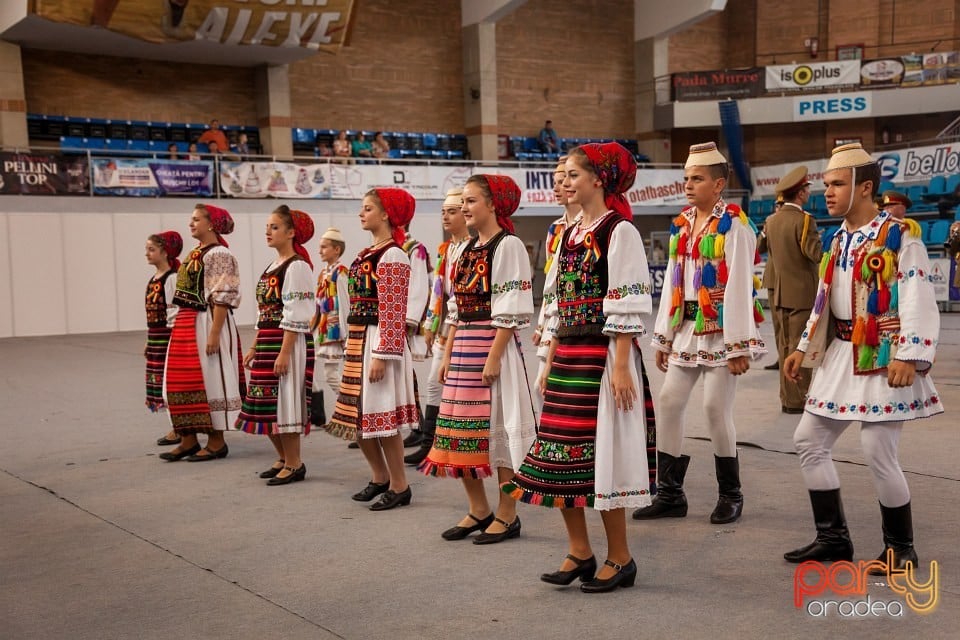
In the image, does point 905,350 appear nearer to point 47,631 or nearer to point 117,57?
point 47,631

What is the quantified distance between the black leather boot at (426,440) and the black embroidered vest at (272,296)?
46.9 inches

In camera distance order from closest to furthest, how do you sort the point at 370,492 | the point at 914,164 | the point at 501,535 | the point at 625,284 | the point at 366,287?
the point at 625,284 < the point at 501,535 < the point at 366,287 < the point at 370,492 < the point at 914,164

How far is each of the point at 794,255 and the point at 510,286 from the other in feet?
12.7

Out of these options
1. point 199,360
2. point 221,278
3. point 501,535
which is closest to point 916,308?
point 501,535

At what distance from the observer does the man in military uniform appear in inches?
286

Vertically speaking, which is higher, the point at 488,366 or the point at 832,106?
the point at 832,106

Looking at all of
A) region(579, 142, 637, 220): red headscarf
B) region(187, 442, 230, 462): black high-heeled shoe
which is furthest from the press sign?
region(579, 142, 637, 220): red headscarf

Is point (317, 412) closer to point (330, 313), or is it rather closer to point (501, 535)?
point (330, 313)

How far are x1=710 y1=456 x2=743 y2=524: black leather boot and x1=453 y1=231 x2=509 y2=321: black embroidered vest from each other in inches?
53.9

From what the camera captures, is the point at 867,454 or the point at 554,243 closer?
the point at 867,454

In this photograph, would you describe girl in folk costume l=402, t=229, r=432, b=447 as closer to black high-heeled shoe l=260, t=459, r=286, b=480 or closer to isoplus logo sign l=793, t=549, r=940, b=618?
black high-heeled shoe l=260, t=459, r=286, b=480

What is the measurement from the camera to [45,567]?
4203mm

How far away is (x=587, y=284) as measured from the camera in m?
3.58

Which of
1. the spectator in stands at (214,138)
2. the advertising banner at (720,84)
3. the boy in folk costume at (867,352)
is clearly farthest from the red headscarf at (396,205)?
the advertising banner at (720,84)
